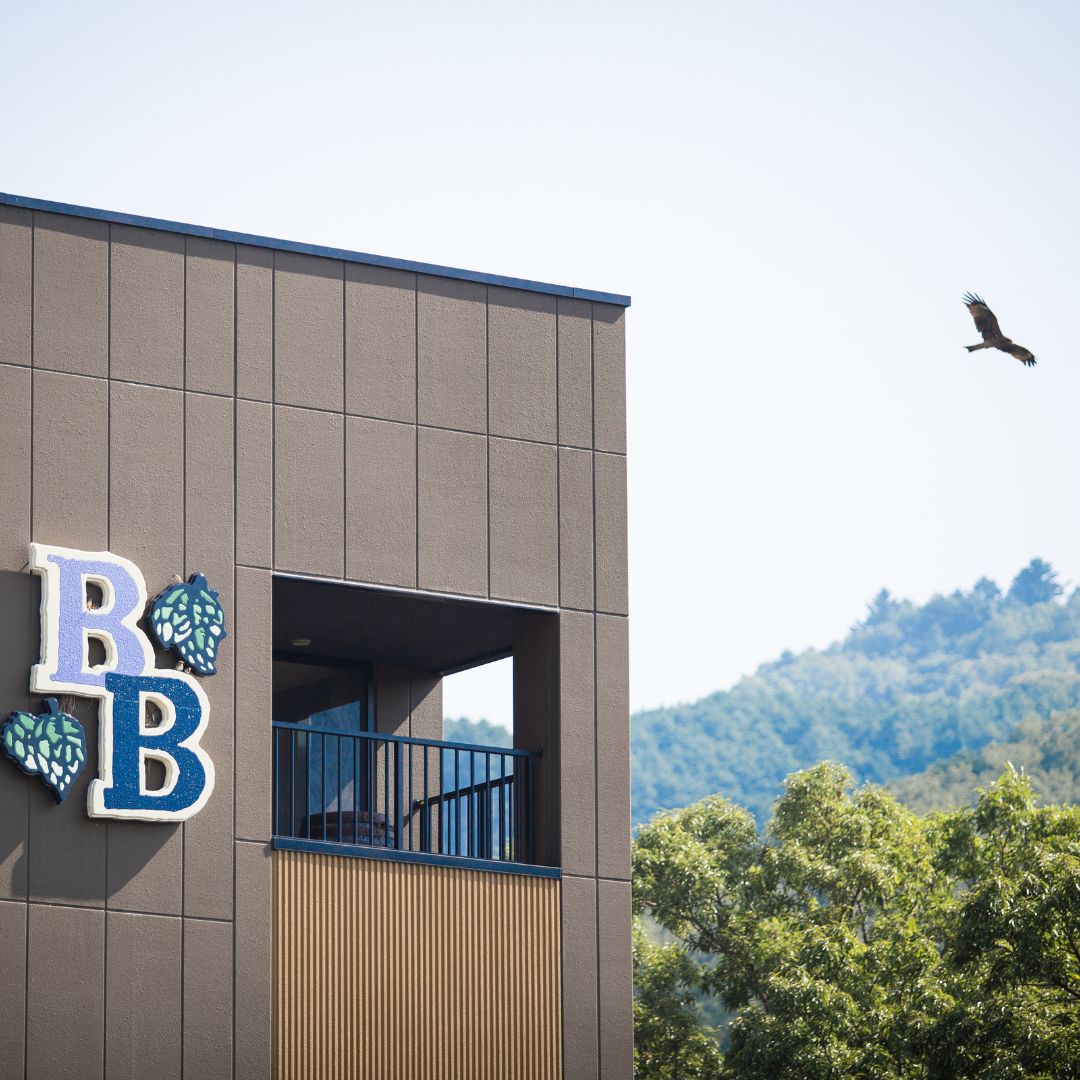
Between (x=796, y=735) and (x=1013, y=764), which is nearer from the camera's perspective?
(x=1013, y=764)

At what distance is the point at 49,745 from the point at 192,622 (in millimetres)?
1211

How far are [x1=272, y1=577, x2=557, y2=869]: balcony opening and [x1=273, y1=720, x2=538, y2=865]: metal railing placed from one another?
0.06 ft

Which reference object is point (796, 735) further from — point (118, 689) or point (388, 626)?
point (118, 689)

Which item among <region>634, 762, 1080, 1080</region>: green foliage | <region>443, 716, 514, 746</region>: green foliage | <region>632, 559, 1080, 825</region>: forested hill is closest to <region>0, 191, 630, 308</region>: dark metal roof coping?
<region>634, 762, 1080, 1080</region>: green foliage

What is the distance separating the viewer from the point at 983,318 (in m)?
15.9

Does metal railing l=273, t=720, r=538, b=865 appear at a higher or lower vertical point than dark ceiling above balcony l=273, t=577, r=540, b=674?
lower

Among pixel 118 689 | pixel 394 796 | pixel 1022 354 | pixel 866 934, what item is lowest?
pixel 866 934

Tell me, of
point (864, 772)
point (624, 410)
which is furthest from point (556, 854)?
point (864, 772)

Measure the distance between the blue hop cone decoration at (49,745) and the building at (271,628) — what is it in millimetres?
19

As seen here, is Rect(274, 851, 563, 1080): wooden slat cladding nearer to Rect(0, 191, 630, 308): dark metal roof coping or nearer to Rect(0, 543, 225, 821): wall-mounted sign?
Rect(0, 543, 225, 821): wall-mounted sign

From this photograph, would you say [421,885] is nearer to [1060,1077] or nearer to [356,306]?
[356,306]

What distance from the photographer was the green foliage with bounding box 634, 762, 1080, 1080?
2027cm

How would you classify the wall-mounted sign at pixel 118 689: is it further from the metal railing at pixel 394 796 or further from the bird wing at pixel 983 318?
the bird wing at pixel 983 318

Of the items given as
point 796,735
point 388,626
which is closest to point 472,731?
point 796,735
